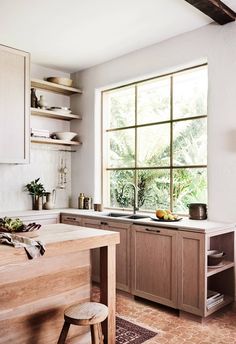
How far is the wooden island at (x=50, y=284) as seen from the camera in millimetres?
2012

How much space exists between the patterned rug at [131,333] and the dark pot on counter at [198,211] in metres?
1.21

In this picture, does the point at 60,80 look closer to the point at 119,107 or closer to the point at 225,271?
the point at 119,107

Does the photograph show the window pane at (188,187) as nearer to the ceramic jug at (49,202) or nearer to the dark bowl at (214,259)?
the dark bowl at (214,259)

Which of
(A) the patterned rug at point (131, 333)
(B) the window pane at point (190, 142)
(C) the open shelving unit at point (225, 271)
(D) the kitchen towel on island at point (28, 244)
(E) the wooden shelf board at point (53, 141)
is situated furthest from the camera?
(E) the wooden shelf board at point (53, 141)

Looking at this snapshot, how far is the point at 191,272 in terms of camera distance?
2.98 m

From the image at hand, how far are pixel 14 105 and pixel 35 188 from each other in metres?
1.16

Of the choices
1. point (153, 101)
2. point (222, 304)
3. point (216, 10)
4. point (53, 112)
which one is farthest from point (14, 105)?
point (222, 304)

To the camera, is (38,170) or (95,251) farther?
(38,170)

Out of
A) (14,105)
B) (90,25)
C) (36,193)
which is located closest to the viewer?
(90,25)

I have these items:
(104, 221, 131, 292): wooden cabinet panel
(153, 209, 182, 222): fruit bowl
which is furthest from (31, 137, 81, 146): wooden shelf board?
(153, 209, 182, 222): fruit bowl

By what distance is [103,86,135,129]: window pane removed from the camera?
445 cm

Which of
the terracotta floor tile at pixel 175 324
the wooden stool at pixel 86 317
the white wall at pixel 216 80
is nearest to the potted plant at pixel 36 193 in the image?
the terracotta floor tile at pixel 175 324

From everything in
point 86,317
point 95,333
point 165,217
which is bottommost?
point 95,333

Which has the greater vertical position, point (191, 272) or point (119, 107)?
point (119, 107)
